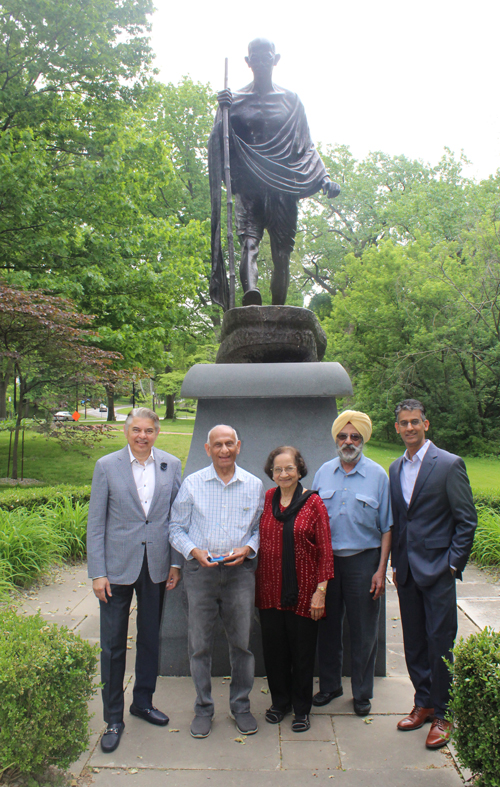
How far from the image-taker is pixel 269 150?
5.42m

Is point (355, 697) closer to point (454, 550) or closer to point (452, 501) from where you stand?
point (454, 550)

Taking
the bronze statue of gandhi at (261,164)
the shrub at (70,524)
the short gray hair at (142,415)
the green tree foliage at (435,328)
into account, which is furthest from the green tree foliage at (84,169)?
the short gray hair at (142,415)

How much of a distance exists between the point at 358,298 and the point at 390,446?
5.88 meters

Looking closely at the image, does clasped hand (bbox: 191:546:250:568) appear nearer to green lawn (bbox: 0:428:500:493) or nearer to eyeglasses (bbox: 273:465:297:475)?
eyeglasses (bbox: 273:465:297:475)

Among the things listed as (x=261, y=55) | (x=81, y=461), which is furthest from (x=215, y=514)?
(x=81, y=461)

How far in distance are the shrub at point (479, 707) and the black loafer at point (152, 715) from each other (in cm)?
156

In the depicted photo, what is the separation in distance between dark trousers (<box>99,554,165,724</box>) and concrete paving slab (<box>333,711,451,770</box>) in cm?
111

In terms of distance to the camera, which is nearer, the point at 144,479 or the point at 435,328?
the point at 144,479

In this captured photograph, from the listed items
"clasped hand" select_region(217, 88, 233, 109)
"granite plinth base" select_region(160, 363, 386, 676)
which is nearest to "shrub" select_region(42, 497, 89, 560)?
"granite plinth base" select_region(160, 363, 386, 676)

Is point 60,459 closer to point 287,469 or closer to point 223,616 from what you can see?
point 223,616

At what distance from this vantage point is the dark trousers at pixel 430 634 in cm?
302

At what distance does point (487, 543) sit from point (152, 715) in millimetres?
4955

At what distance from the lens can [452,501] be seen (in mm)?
2992

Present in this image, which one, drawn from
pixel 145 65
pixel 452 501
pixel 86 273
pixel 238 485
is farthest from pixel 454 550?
pixel 145 65
